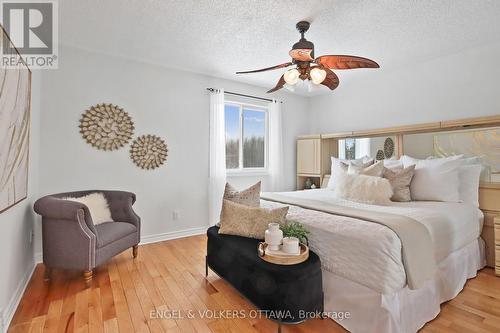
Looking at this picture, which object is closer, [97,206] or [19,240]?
[19,240]

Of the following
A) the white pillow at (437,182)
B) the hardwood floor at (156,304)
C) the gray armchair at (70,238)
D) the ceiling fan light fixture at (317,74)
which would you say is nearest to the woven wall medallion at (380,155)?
the white pillow at (437,182)

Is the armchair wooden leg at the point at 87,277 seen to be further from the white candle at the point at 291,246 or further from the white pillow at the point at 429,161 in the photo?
the white pillow at the point at 429,161

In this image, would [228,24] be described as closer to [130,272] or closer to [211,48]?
[211,48]

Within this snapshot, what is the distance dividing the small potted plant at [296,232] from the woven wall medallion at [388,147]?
2469 millimetres

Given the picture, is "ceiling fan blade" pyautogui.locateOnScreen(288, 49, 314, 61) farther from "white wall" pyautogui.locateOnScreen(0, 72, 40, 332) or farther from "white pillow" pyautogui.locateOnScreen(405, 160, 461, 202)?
"white wall" pyautogui.locateOnScreen(0, 72, 40, 332)

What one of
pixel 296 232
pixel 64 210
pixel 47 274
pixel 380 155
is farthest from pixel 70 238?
pixel 380 155

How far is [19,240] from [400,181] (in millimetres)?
3747

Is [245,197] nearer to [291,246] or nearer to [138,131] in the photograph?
[291,246]

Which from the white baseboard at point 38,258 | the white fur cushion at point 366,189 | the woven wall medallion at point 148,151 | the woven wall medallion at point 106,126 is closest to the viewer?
the white fur cushion at point 366,189

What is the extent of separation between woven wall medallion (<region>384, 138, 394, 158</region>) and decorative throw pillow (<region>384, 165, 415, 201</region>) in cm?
89

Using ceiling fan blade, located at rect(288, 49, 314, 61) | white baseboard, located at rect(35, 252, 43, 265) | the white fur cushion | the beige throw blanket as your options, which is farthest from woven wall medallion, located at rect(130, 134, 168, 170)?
the beige throw blanket

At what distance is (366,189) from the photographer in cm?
253

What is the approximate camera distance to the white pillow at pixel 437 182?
8.30 feet

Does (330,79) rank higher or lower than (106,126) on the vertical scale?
higher
